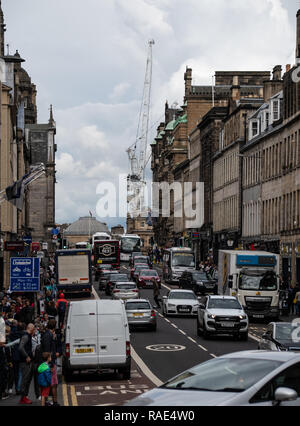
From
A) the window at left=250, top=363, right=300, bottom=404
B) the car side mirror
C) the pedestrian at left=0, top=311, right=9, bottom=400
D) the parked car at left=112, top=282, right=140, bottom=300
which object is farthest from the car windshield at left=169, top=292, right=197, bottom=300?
the car side mirror

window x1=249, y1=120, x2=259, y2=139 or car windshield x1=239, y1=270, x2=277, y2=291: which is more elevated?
window x1=249, y1=120, x2=259, y2=139

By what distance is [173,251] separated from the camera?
79.3 metres

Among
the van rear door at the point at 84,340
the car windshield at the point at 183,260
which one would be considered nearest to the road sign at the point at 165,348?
the van rear door at the point at 84,340

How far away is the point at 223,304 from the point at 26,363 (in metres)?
17.9

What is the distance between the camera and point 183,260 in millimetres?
78688

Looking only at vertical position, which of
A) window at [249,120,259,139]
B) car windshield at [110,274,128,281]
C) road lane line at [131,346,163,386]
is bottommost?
road lane line at [131,346,163,386]

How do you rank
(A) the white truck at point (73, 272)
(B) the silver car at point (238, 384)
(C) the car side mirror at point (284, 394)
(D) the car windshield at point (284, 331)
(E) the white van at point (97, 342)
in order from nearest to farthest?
(C) the car side mirror at point (284, 394) → (B) the silver car at point (238, 384) → (E) the white van at point (97, 342) → (D) the car windshield at point (284, 331) → (A) the white truck at point (73, 272)

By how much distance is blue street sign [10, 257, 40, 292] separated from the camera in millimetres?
33500

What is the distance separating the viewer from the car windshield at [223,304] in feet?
119

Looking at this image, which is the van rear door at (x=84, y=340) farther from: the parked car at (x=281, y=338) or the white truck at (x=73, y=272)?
the white truck at (x=73, y=272)

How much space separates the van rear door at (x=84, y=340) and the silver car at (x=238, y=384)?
11600 mm

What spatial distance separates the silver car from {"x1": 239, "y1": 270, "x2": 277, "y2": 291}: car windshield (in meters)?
33.4

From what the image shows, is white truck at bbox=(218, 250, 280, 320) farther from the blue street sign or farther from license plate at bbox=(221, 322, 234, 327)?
the blue street sign

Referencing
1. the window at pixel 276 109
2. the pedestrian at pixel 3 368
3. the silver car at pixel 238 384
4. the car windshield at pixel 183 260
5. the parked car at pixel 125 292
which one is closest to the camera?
the silver car at pixel 238 384
